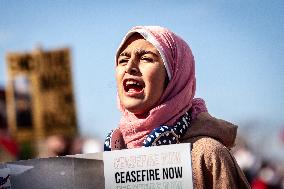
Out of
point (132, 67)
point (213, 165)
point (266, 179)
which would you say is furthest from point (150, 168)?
point (266, 179)

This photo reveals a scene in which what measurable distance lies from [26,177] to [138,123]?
12.4 inches

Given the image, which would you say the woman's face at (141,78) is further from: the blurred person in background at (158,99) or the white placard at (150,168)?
the white placard at (150,168)

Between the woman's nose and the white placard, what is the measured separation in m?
0.22

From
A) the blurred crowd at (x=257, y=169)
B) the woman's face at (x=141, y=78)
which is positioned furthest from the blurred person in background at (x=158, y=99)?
the blurred crowd at (x=257, y=169)

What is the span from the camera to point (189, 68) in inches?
67.0

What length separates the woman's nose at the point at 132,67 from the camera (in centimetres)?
163

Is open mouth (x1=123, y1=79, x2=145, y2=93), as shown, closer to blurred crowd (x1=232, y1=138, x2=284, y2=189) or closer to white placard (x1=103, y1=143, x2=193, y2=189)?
white placard (x1=103, y1=143, x2=193, y2=189)

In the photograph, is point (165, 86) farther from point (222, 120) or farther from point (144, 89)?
point (222, 120)

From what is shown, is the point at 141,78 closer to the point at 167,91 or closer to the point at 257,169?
the point at 167,91

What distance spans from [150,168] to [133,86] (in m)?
0.24

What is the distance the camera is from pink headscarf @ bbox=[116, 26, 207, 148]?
1.62 m

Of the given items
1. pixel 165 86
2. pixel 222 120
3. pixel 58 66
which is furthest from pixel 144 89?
pixel 58 66

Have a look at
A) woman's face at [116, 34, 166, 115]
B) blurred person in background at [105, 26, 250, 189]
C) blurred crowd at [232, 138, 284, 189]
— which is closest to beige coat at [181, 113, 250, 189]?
blurred person in background at [105, 26, 250, 189]

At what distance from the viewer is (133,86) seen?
1635 millimetres
